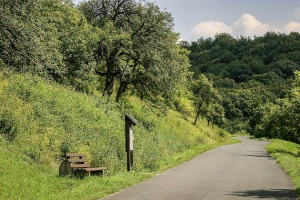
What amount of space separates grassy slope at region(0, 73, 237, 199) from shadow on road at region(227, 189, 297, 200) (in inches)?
147

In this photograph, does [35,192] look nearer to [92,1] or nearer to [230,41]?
[92,1]

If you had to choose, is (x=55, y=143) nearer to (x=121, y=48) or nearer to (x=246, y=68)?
(x=121, y=48)

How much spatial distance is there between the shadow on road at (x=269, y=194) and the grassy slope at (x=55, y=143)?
3.73 meters

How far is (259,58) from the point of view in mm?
141000

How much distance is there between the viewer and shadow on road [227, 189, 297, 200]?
10.7m

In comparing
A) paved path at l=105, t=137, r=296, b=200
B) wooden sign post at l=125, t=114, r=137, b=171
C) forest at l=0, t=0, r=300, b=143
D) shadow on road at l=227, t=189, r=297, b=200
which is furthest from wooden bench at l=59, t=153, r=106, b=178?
shadow on road at l=227, t=189, r=297, b=200

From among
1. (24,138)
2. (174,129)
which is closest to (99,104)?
(24,138)

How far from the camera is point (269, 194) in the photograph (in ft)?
36.6

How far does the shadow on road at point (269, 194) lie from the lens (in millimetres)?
10664

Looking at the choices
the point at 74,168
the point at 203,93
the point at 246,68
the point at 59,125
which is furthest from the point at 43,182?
the point at 246,68

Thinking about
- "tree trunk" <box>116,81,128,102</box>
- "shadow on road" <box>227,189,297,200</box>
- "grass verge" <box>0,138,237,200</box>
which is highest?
"tree trunk" <box>116,81,128,102</box>

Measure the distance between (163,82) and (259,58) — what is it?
120277mm

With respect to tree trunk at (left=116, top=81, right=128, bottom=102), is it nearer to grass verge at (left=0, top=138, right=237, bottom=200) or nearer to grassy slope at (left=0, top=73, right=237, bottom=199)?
grassy slope at (left=0, top=73, right=237, bottom=199)

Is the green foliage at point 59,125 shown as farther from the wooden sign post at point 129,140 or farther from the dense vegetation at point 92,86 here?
the wooden sign post at point 129,140
